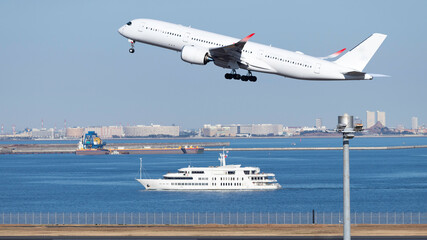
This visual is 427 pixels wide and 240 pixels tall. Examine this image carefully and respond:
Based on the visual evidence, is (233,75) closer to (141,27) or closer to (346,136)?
(141,27)

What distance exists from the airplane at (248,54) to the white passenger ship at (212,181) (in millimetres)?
82658

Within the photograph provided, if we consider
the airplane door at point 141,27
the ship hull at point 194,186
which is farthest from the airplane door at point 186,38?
the ship hull at point 194,186

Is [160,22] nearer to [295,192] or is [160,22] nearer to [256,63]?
[256,63]

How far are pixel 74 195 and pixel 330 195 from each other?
51541mm

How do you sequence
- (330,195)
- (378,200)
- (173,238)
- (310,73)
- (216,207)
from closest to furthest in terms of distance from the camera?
(173,238)
(310,73)
(216,207)
(378,200)
(330,195)

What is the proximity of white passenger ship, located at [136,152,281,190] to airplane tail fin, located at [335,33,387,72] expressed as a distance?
8517 centimetres

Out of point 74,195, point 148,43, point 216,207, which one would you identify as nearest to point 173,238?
point 148,43

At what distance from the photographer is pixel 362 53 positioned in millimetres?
76938

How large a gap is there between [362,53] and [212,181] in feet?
289

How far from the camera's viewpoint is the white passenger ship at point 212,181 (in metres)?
162

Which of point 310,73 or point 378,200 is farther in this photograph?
point 378,200

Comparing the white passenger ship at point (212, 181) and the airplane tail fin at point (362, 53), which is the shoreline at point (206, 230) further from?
the white passenger ship at point (212, 181)

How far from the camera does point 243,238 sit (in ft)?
202

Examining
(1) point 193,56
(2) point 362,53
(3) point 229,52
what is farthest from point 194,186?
(2) point 362,53
